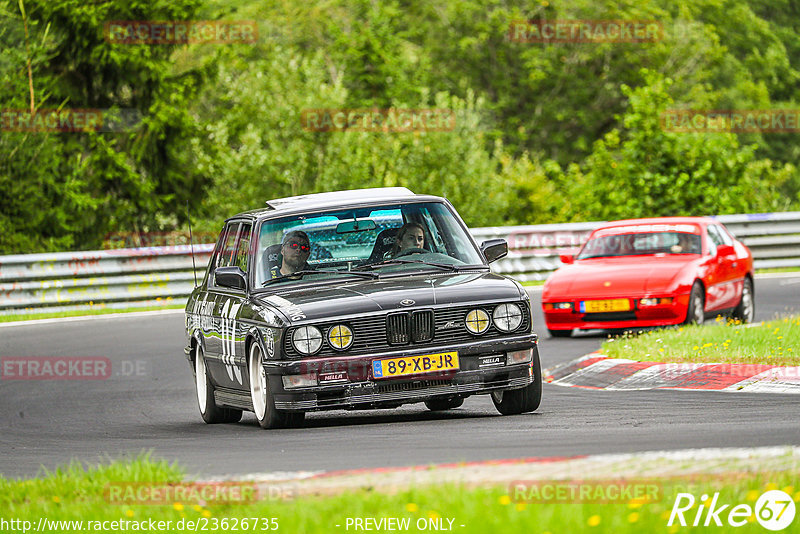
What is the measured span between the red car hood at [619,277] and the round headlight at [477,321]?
23.9 feet

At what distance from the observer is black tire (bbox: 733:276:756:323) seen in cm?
1825

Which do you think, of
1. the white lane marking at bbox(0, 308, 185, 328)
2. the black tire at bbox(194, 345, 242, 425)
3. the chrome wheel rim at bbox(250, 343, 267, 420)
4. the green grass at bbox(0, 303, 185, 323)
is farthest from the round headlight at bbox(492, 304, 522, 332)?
the green grass at bbox(0, 303, 185, 323)

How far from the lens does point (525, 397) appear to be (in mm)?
10250

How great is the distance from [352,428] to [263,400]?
2.31 ft

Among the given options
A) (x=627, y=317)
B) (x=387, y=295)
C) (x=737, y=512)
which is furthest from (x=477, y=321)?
(x=627, y=317)

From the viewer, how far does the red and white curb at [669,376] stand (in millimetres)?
11352

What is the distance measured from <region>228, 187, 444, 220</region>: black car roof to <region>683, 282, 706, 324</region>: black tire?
6.25 meters

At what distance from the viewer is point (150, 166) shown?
33.7m

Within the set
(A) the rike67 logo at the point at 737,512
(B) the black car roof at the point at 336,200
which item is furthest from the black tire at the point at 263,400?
(A) the rike67 logo at the point at 737,512

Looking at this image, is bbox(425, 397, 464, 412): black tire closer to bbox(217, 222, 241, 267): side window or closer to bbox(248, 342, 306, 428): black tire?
bbox(248, 342, 306, 428): black tire

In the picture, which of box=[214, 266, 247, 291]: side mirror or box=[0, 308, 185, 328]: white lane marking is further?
box=[0, 308, 185, 328]: white lane marking

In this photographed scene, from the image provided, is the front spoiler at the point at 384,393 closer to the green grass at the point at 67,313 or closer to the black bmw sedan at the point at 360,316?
the black bmw sedan at the point at 360,316

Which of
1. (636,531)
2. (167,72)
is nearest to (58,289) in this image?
(167,72)

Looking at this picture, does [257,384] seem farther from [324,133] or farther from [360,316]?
[324,133]
